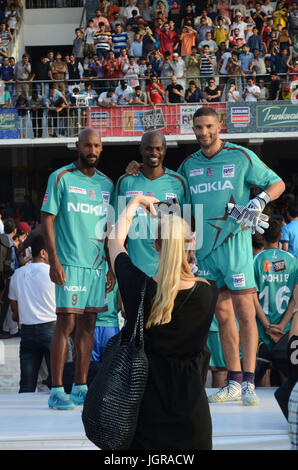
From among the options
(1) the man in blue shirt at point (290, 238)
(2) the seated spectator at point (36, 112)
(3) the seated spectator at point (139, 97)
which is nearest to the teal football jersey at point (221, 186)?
(1) the man in blue shirt at point (290, 238)

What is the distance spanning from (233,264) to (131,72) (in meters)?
13.9

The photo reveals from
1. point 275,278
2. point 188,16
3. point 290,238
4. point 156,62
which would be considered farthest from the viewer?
point 188,16

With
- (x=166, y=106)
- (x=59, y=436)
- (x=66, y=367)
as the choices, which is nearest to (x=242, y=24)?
(x=166, y=106)

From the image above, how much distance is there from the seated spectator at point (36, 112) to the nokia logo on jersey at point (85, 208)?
1272 centimetres

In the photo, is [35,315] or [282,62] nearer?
[35,315]

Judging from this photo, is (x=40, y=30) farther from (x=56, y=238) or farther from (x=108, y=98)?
(x=56, y=238)

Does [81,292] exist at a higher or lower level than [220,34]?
lower

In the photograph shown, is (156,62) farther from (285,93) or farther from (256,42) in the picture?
(285,93)

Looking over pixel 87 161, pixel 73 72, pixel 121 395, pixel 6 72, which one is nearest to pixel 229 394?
pixel 87 161

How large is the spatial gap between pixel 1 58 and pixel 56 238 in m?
16.1

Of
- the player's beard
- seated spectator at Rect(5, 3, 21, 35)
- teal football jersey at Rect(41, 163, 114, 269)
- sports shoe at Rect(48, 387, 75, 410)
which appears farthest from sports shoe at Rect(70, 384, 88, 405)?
seated spectator at Rect(5, 3, 21, 35)

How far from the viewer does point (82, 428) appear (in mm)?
4160

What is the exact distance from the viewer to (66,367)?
6246mm
